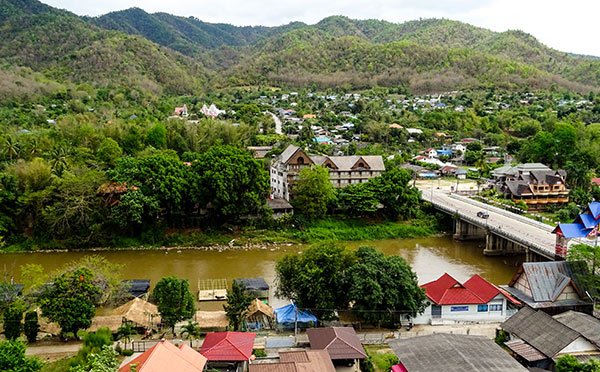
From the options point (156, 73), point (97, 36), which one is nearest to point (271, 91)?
point (156, 73)

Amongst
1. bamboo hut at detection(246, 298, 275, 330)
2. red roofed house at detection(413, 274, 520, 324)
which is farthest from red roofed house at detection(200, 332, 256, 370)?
red roofed house at detection(413, 274, 520, 324)

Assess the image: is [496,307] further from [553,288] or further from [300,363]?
[300,363]

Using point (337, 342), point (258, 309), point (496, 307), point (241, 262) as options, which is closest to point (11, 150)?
point (241, 262)

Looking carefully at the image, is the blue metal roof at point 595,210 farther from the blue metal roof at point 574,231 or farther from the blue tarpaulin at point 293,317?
the blue tarpaulin at point 293,317

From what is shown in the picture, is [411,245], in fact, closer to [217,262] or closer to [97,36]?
[217,262]

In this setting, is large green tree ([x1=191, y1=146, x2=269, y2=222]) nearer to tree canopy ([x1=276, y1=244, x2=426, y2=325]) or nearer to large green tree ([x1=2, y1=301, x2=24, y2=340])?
tree canopy ([x1=276, y1=244, x2=426, y2=325])

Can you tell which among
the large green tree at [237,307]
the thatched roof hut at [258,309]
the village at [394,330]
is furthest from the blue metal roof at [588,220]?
the large green tree at [237,307]
